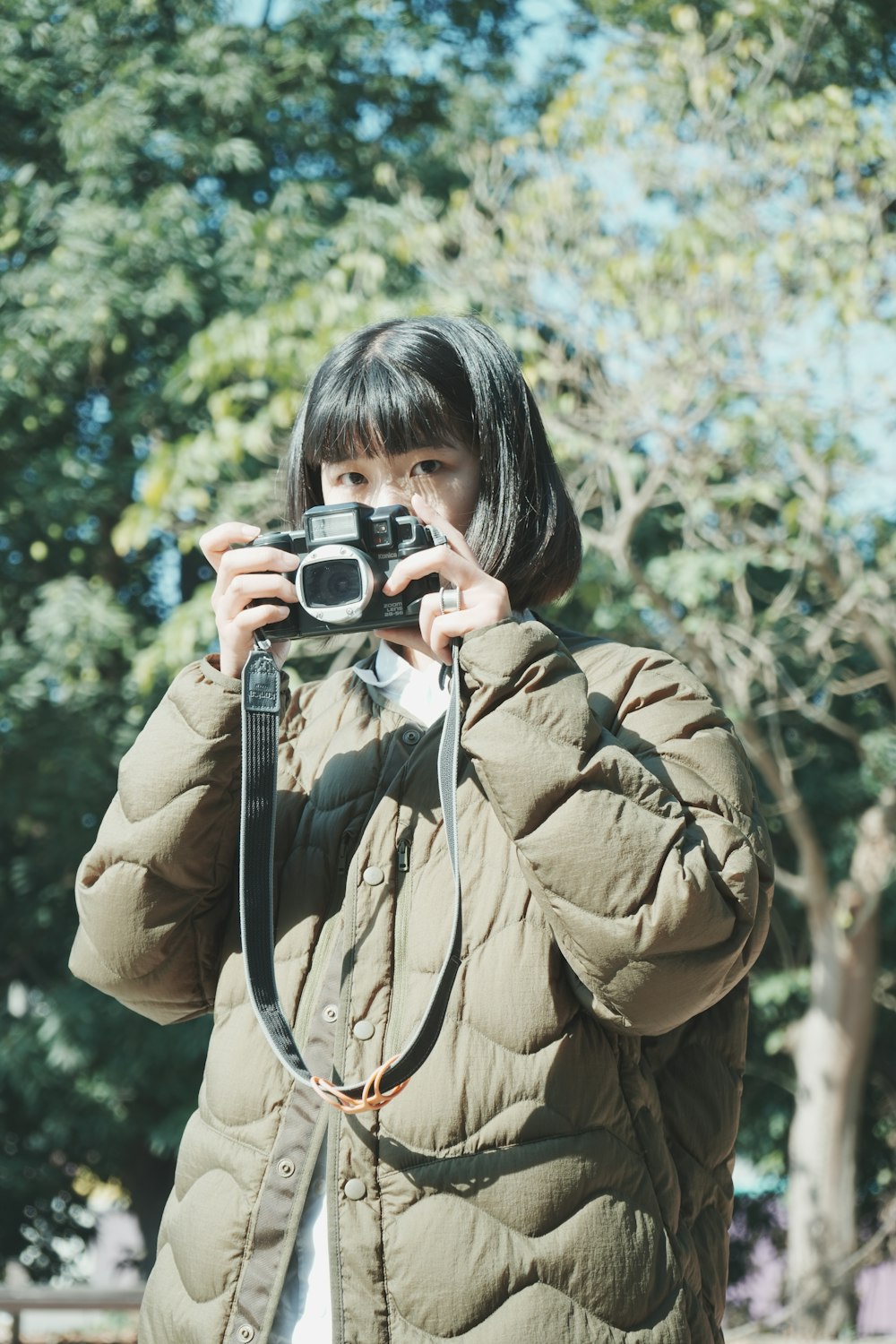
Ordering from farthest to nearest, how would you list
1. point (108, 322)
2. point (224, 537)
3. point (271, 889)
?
point (108, 322) < point (224, 537) < point (271, 889)

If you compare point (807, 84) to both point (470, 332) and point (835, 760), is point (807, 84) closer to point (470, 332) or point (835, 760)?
point (835, 760)

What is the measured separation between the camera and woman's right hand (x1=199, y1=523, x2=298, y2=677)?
1.29m

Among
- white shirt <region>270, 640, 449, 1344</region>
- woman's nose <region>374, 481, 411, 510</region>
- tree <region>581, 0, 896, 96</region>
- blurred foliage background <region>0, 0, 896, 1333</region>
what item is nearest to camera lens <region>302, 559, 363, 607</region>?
woman's nose <region>374, 481, 411, 510</region>

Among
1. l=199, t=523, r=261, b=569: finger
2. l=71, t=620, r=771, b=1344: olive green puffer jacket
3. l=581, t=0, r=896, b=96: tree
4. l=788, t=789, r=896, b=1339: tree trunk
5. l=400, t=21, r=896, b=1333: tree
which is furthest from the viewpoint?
l=788, t=789, r=896, b=1339: tree trunk

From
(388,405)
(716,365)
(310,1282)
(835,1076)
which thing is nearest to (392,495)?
(388,405)

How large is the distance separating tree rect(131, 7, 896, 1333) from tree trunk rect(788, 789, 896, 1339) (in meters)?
0.01

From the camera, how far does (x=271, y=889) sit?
48.5 inches

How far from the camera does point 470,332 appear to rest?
4.73 ft

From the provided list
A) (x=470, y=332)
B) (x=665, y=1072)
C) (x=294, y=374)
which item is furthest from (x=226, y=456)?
(x=665, y=1072)

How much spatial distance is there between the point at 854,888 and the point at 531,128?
427 centimetres

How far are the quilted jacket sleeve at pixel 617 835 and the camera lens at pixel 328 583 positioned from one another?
14 cm

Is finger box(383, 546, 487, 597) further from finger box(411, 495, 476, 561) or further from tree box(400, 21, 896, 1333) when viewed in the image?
tree box(400, 21, 896, 1333)

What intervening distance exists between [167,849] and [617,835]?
1.31 feet

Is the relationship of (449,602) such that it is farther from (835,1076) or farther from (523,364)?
(835,1076)
